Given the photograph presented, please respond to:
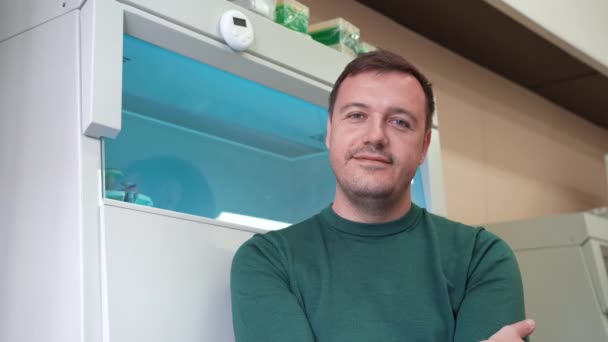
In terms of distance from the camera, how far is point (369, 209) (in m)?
1.29

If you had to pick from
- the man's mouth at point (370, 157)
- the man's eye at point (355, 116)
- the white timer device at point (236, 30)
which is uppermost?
the white timer device at point (236, 30)

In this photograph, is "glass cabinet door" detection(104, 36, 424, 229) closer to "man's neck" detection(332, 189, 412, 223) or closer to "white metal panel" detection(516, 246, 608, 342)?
"man's neck" detection(332, 189, 412, 223)

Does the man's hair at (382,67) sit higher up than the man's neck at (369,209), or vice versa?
the man's hair at (382,67)

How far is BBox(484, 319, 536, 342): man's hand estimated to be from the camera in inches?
42.0

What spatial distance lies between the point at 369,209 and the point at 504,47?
178 cm

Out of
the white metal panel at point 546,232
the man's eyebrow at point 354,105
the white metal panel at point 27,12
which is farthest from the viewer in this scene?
the white metal panel at point 546,232

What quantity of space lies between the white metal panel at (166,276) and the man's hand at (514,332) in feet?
1.42

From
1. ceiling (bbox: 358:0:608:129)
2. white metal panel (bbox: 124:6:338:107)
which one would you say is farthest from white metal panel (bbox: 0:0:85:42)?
ceiling (bbox: 358:0:608:129)

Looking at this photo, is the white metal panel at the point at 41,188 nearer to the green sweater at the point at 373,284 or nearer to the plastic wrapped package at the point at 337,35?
the green sweater at the point at 373,284

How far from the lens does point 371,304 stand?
1.19m

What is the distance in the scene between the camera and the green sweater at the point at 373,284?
113 cm

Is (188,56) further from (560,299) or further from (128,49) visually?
(560,299)

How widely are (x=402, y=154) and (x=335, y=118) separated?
15 cm

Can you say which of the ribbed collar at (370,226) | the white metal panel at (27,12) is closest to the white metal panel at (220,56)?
the white metal panel at (27,12)
